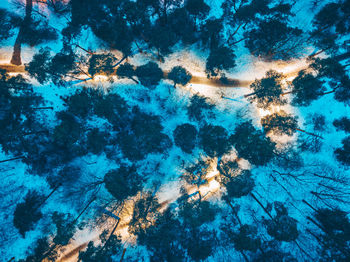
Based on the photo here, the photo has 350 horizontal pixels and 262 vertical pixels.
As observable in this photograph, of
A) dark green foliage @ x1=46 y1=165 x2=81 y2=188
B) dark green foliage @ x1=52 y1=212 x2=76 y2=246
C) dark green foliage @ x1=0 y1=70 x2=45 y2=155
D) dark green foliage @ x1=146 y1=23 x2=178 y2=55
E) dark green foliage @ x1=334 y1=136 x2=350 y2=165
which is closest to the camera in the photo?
dark green foliage @ x1=0 y1=70 x2=45 y2=155

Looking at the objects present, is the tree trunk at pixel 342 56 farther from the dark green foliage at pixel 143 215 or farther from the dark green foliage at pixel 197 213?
the dark green foliage at pixel 143 215

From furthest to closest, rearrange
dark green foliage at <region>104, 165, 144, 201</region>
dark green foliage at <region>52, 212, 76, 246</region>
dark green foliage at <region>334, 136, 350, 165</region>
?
dark green foliage at <region>334, 136, 350, 165</region> < dark green foliage at <region>104, 165, 144, 201</region> < dark green foliage at <region>52, 212, 76, 246</region>

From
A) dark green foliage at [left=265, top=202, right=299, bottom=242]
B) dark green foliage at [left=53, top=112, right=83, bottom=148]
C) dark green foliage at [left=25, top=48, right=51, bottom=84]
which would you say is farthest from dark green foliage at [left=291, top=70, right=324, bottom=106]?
dark green foliage at [left=25, top=48, right=51, bottom=84]

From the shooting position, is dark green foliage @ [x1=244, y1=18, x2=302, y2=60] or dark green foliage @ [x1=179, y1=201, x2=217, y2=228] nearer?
dark green foliage @ [x1=179, y1=201, x2=217, y2=228]

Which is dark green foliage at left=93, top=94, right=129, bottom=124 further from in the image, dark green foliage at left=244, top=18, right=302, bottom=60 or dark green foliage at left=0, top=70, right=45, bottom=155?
dark green foliage at left=244, top=18, right=302, bottom=60

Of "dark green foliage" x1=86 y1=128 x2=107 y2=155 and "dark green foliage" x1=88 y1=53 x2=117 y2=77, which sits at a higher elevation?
"dark green foliage" x1=88 y1=53 x2=117 y2=77

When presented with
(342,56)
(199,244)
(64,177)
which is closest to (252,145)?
(199,244)

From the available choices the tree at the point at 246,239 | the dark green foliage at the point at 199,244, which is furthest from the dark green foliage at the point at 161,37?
the tree at the point at 246,239

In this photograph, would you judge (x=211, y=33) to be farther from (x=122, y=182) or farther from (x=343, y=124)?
(x=122, y=182)

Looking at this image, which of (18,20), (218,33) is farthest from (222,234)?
(18,20)
